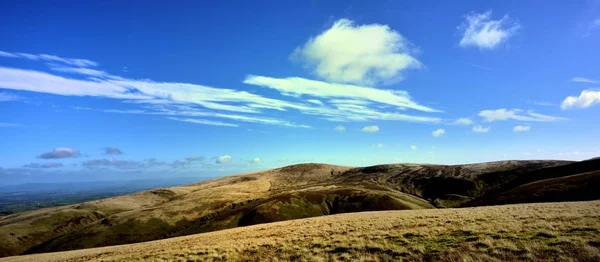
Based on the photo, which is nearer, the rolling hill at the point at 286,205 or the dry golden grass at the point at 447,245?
the dry golden grass at the point at 447,245

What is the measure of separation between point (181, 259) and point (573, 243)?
83.1 feet

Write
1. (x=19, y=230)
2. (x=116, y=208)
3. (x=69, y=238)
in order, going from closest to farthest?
(x=69, y=238)
(x=19, y=230)
(x=116, y=208)

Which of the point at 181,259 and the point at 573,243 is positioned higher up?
the point at 573,243

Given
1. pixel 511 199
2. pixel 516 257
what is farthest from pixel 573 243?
pixel 511 199

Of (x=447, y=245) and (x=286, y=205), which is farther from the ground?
(x=447, y=245)

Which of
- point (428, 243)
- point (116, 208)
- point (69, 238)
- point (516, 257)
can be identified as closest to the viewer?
point (516, 257)

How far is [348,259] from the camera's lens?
18.7m

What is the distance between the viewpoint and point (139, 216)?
418ft

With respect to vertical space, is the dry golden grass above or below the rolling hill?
above

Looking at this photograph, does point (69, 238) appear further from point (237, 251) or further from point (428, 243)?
point (428, 243)

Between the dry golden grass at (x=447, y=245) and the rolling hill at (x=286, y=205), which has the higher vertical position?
the dry golden grass at (x=447, y=245)

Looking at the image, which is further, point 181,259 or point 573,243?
point 181,259

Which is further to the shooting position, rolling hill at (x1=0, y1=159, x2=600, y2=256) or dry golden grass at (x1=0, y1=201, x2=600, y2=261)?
rolling hill at (x1=0, y1=159, x2=600, y2=256)

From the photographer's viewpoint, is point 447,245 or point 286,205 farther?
point 286,205
